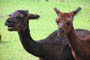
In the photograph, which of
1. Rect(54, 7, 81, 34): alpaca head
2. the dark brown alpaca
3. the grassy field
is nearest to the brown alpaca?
the dark brown alpaca

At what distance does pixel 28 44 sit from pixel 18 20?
1.83ft

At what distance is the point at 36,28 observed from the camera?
1502cm

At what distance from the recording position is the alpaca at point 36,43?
747 centimetres

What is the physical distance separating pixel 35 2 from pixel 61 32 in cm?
1530

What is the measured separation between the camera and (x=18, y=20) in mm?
7488

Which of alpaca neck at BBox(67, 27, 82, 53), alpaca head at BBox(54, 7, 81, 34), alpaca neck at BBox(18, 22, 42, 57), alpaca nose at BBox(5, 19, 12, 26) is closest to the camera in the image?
alpaca head at BBox(54, 7, 81, 34)

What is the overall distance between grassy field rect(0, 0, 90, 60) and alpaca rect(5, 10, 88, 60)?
2.49 meters

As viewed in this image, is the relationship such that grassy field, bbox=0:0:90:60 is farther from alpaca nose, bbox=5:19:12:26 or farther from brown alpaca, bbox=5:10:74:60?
alpaca nose, bbox=5:19:12:26

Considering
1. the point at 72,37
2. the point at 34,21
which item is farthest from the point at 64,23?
the point at 34,21

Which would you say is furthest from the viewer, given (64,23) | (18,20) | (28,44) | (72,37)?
(28,44)

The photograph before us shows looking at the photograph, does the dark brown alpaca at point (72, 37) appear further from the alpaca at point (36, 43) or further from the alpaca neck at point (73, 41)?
the alpaca at point (36, 43)

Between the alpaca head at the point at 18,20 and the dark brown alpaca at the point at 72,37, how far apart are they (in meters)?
0.76

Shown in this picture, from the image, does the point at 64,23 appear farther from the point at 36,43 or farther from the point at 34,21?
the point at 34,21

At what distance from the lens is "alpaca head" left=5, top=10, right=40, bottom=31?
7.38 m
